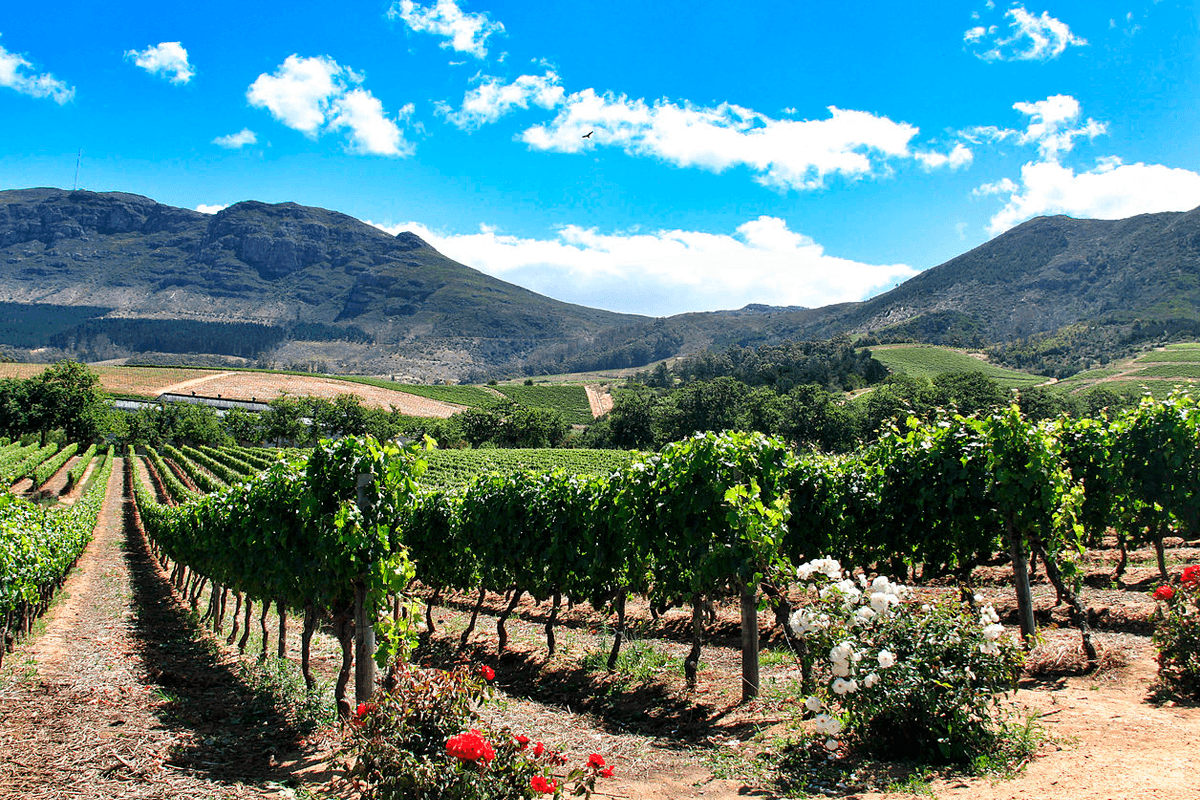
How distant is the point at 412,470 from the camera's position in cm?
755

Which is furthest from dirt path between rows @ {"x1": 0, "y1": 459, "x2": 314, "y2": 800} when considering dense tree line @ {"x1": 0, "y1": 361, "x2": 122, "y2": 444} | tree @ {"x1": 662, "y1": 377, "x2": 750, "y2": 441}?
tree @ {"x1": 662, "y1": 377, "x2": 750, "y2": 441}

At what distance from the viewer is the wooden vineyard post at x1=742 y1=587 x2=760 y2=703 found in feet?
26.3

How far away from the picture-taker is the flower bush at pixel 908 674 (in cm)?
540

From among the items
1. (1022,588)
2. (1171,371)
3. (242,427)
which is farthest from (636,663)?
(1171,371)

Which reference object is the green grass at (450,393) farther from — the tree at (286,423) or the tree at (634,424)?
the tree at (634,424)

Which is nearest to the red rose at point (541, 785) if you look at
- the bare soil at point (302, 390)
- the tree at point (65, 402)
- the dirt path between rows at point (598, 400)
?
the tree at point (65, 402)

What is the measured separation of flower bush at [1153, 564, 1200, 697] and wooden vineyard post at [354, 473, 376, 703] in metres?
8.48

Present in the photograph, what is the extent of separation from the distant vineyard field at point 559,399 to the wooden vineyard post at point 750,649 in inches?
4395

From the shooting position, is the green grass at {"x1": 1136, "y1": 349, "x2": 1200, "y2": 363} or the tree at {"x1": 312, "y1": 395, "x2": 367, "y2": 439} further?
the tree at {"x1": 312, "y1": 395, "x2": 367, "y2": 439}

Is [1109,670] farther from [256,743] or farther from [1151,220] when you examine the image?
[1151,220]

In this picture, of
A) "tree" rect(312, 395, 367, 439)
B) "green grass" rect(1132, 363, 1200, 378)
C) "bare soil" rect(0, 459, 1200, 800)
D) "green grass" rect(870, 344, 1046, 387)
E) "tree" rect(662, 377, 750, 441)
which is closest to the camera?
"bare soil" rect(0, 459, 1200, 800)

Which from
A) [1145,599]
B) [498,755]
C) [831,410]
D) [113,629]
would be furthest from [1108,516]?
[831,410]

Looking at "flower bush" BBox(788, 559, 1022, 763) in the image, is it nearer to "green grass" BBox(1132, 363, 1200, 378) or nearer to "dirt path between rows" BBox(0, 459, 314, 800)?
"dirt path between rows" BBox(0, 459, 314, 800)

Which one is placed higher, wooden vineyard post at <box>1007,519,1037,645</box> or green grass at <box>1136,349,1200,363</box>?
green grass at <box>1136,349,1200,363</box>
